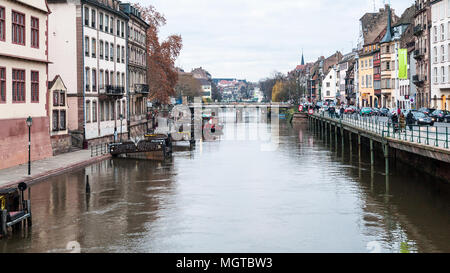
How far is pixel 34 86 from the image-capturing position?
42969 millimetres

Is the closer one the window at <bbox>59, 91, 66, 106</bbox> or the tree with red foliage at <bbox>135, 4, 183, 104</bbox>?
the window at <bbox>59, 91, 66, 106</bbox>

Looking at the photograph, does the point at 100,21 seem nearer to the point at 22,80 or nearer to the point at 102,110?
the point at 102,110

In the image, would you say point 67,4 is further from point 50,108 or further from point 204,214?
point 204,214

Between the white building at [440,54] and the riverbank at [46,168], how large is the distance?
44.8 m

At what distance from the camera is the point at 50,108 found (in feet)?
160

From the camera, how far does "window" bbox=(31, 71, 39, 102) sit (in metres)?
42.6

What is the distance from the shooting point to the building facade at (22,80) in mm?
38438

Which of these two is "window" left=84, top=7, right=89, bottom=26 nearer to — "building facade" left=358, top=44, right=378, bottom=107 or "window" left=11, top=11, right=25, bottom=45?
"window" left=11, top=11, right=25, bottom=45

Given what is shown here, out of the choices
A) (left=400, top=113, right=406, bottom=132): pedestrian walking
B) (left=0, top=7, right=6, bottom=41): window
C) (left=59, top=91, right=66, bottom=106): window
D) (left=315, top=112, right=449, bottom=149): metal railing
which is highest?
(left=0, top=7, right=6, bottom=41): window

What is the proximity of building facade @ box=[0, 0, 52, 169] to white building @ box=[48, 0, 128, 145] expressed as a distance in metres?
10.0

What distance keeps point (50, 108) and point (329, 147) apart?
3311 centimetres

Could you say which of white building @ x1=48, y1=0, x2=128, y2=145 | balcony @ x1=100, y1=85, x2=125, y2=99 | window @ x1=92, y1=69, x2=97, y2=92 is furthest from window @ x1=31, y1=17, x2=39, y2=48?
balcony @ x1=100, y1=85, x2=125, y2=99

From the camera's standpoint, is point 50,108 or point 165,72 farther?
point 165,72

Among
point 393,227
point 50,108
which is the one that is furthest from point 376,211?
point 50,108
